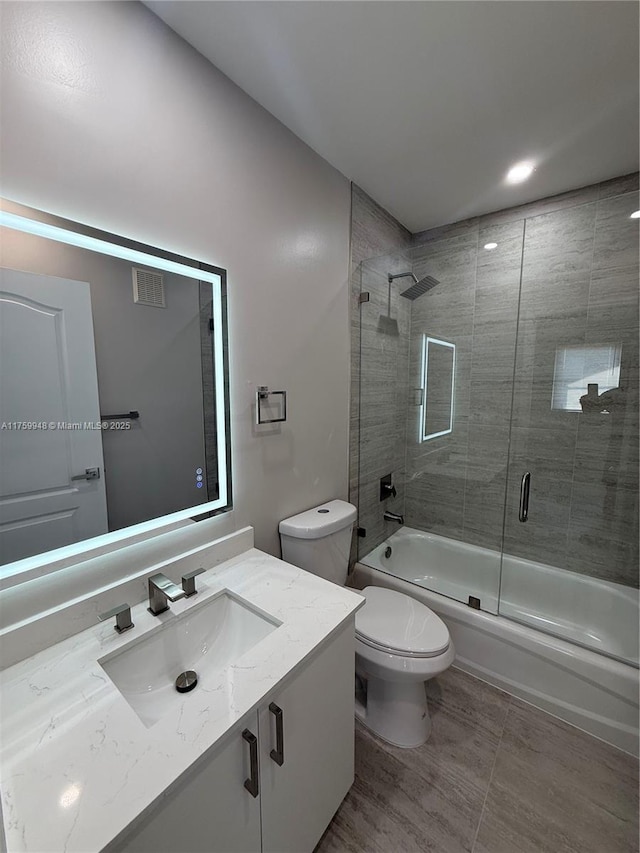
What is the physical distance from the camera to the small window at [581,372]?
6.37ft

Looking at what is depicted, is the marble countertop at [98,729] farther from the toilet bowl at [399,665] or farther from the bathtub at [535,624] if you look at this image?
the bathtub at [535,624]

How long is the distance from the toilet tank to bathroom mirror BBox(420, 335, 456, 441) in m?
1.09

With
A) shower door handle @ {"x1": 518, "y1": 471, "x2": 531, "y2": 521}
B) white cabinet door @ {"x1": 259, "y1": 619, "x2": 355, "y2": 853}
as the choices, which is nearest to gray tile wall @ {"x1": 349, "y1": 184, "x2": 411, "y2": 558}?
shower door handle @ {"x1": 518, "y1": 471, "x2": 531, "y2": 521}

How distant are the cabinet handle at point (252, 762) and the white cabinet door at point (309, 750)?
0.04 metres

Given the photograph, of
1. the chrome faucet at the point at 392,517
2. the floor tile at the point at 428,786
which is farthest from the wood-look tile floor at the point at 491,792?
the chrome faucet at the point at 392,517

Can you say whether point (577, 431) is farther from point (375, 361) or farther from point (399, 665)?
point (399, 665)

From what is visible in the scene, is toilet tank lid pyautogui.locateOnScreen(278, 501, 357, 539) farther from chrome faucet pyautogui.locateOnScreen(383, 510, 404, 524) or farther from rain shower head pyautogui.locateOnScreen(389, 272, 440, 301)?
rain shower head pyautogui.locateOnScreen(389, 272, 440, 301)

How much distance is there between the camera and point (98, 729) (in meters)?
0.69

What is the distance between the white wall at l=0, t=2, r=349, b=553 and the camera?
2.86ft

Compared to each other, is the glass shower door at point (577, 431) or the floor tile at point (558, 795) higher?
the glass shower door at point (577, 431)

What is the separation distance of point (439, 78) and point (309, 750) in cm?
227

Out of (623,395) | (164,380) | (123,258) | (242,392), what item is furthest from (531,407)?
(123,258)

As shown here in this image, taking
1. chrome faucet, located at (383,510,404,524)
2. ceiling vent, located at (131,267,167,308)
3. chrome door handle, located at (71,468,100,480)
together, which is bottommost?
chrome faucet, located at (383,510,404,524)

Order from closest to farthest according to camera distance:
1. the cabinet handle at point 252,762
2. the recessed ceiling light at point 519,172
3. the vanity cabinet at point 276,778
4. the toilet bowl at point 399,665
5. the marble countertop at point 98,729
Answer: the marble countertop at point 98,729
the vanity cabinet at point 276,778
the cabinet handle at point 252,762
the toilet bowl at point 399,665
the recessed ceiling light at point 519,172
